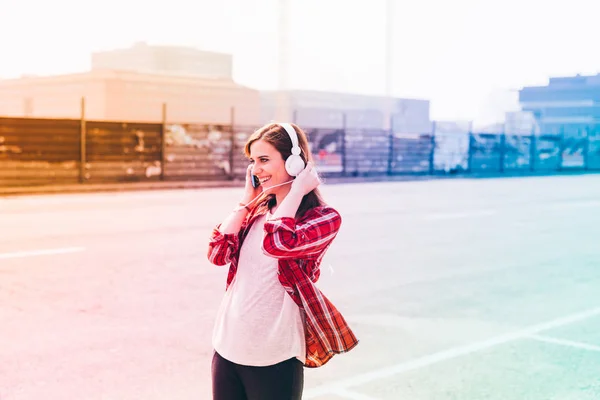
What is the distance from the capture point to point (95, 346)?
20.8 feet

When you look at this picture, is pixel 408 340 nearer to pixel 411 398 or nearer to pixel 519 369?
pixel 519 369

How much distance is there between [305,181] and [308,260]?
302 millimetres

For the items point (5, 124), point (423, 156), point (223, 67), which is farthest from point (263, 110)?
point (5, 124)

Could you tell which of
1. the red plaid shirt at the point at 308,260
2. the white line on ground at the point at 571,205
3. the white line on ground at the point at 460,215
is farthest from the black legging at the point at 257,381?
the white line on ground at the point at 571,205

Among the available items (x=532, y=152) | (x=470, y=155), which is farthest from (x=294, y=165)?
(x=532, y=152)

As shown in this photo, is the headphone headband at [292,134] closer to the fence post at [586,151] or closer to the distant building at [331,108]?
the fence post at [586,151]

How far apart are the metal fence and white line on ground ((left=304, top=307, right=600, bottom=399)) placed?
19.0 meters

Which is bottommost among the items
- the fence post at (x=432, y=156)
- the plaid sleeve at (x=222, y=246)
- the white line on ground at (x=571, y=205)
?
the white line on ground at (x=571, y=205)

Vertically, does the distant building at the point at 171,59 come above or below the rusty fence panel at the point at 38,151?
above

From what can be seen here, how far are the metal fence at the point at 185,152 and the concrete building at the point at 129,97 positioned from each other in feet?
116

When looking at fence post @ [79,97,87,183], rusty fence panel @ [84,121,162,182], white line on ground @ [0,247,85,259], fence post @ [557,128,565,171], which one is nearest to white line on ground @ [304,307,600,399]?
white line on ground @ [0,247,85,259]

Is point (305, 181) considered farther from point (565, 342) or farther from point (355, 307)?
point (355, 307)

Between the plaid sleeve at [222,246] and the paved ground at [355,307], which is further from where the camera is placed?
the paved ground at [355,307]

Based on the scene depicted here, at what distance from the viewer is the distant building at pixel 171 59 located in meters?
90.1
